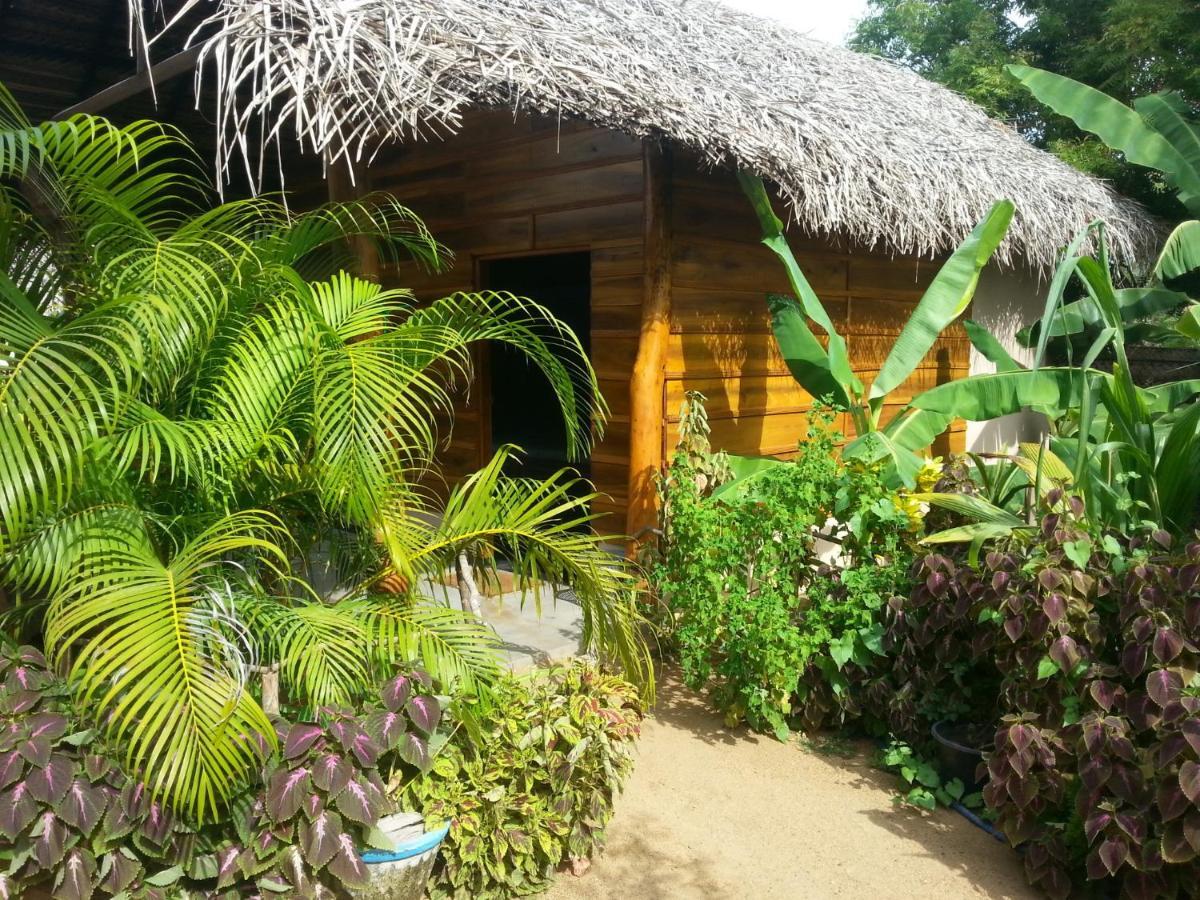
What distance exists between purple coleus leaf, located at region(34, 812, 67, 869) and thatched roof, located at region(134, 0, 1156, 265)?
186cm

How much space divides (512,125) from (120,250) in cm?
283

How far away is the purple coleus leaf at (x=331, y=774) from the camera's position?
217 cm

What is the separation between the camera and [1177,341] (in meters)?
7.11

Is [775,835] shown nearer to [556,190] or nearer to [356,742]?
[356,742]

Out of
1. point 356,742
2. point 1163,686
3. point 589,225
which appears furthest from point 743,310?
point 356,742

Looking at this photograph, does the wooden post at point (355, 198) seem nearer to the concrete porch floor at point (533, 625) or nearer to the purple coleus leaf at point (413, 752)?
the concrete porch floor at point (533, 625)

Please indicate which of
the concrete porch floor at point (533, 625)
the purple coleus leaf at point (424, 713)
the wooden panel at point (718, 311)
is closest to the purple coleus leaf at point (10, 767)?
the purple coleus leaf at point (424, 713)

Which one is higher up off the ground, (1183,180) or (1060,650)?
(1183,180)

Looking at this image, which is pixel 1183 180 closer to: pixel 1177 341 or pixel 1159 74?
pixel 1177 341

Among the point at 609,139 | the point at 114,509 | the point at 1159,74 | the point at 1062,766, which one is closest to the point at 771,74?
the point at 609,139

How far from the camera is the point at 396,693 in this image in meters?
2.41

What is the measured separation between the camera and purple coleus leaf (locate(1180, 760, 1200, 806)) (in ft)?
7.77

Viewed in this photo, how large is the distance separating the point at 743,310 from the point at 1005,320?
361cm

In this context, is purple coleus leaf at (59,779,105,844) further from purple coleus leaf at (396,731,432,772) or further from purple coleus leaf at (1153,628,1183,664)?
purple coleus leaf at (1153,628,1183,664)
